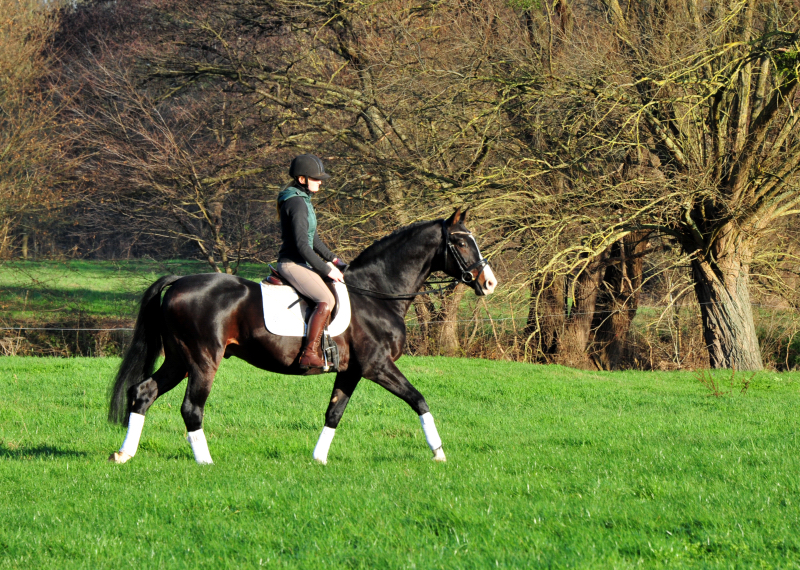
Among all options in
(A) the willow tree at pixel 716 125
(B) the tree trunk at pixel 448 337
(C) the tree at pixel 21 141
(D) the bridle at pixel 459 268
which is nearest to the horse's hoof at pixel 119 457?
(D) the bridle at pixel 459 268

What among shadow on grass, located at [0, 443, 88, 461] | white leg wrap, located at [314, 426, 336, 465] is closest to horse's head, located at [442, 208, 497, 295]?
white leg wrap, located at [314, 426, 336, 465]

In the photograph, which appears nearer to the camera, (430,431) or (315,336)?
(315,336)

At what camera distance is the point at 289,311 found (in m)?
7.19

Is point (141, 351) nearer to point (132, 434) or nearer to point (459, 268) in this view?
point (132, 434)

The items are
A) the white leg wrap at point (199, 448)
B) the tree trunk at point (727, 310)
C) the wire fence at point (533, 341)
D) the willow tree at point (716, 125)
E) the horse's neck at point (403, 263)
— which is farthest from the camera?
the wire fence at point (533, 341)

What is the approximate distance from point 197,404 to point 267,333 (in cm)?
87

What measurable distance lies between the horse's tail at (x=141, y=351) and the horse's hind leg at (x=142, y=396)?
0.17 metres

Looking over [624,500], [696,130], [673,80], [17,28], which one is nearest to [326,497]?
[624,500]

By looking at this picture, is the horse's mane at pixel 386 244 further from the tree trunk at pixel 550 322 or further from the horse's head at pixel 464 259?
the tree trunk at pixel 550 322

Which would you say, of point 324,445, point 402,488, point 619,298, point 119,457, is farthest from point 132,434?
point 619,298

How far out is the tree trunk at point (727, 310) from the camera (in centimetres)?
1655

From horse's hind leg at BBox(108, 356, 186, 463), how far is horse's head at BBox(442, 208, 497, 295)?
2.61m

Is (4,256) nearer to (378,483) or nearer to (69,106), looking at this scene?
(69,106)

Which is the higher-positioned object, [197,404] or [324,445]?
[197,404]
